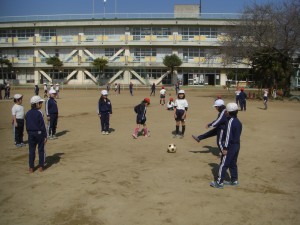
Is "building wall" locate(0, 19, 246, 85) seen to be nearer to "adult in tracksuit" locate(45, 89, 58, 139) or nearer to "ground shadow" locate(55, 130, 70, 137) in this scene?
"ground shadow" locate(55, 130, 70, 137)

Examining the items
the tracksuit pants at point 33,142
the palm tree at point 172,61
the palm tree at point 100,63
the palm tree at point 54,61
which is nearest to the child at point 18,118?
the tracksuit pants at point 33,142

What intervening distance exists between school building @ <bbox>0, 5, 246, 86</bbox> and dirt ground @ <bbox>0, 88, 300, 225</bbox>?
153ft

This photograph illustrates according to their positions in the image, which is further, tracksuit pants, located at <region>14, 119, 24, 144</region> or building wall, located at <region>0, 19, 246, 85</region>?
building wall, located at <region>0, 19, 246, 85</region>

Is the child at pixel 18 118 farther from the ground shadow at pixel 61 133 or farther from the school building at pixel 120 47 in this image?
the school building at pixel 120 47

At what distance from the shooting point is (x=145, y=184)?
6.88 metres


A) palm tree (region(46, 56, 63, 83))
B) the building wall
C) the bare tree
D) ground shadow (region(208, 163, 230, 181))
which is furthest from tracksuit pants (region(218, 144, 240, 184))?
palm tree (region(46, 56, 63, 83))

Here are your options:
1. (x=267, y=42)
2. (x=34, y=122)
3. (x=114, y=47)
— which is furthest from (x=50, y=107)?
(x=114, y=47)

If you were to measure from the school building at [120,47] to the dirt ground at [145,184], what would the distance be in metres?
46.5

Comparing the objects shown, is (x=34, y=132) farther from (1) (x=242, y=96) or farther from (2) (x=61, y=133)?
(1) (x=242, y=96)

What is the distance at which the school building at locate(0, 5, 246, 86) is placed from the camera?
185 feet

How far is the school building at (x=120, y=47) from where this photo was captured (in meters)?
56.4

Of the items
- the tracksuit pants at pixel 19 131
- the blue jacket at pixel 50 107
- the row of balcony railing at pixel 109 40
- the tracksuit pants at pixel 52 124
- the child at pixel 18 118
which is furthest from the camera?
the row of balcony railing at pixel 109 40

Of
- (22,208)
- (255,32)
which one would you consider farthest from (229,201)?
(255,32)

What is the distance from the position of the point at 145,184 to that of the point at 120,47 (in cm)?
5332
